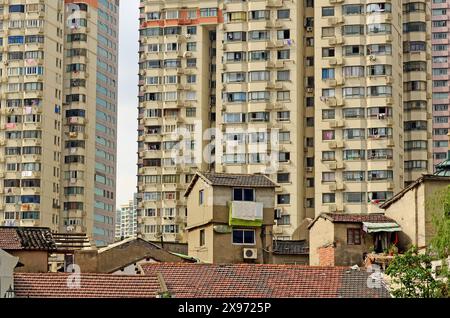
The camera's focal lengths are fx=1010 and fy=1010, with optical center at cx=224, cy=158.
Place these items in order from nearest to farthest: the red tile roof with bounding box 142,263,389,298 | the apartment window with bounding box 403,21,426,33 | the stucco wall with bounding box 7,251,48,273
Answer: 1. the red tile roof with bounding box 142,263,389,298
2. the stucco wall with bounding box 7,251,48,273
3. the apartment window with bounding box 403,21,426,33

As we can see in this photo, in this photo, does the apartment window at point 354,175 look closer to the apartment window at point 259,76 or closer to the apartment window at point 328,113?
the apartment window at point 328,113

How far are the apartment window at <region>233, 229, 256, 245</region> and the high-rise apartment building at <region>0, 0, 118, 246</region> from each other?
141ft

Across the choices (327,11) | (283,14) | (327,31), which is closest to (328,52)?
(327,31)

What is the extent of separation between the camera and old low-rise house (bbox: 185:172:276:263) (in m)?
40.6

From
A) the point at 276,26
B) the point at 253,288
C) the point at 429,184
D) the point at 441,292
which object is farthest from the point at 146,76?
the point at 441,292

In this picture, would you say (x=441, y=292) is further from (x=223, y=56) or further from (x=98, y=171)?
(x=98, y=171)

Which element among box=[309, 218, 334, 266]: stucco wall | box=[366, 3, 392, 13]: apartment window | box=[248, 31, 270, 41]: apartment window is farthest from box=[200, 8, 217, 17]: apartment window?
box=[309, 218, 334, 266]: stucco wall

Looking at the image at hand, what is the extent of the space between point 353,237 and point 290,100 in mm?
34568

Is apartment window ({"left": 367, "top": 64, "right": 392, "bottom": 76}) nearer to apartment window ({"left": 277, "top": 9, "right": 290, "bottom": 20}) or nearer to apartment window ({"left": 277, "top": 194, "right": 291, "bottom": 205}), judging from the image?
apartment window ({"left": 277, "top": 9, "right": 290, "bottom": 20})

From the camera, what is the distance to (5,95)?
275ft

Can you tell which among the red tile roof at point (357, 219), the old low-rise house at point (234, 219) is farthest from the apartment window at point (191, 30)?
the red tile roof at point (357, 219)

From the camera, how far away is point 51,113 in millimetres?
85250

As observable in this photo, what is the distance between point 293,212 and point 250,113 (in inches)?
334

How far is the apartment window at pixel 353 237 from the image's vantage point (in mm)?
38406
